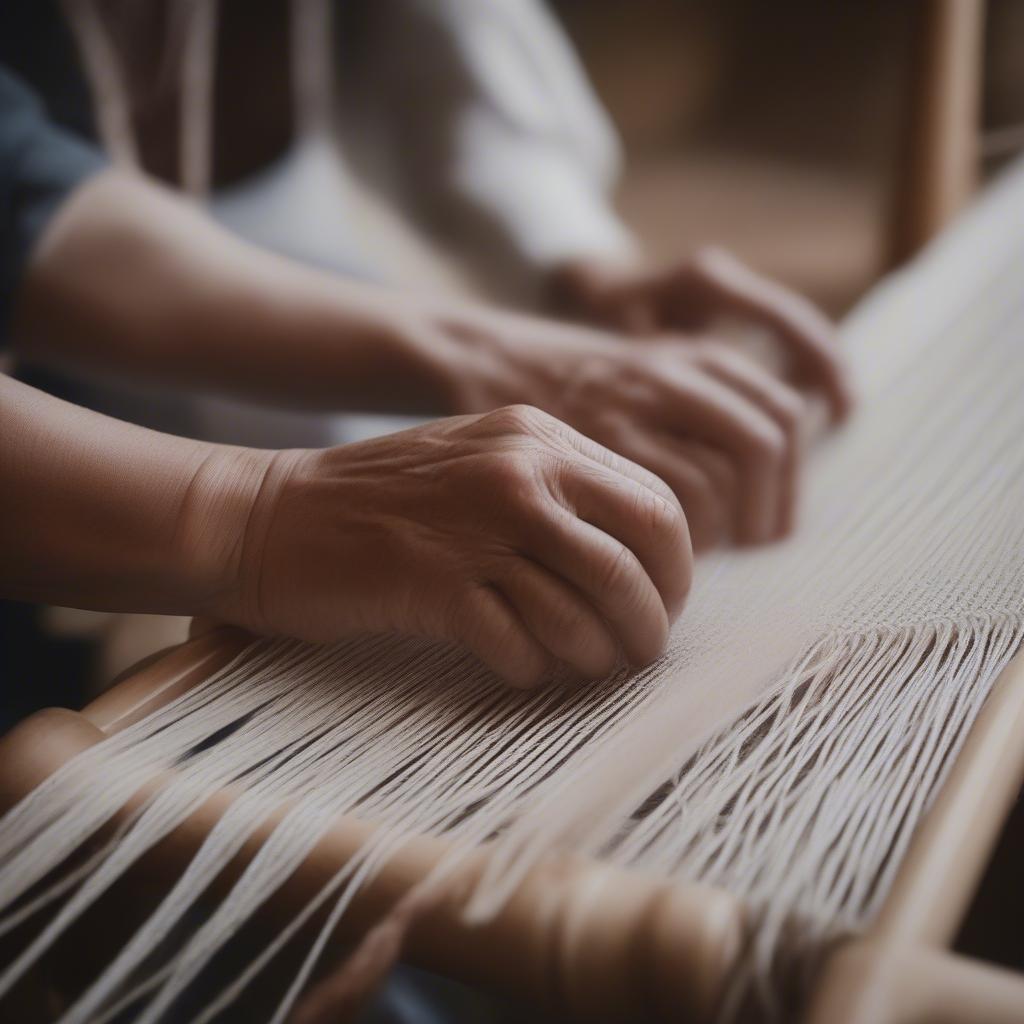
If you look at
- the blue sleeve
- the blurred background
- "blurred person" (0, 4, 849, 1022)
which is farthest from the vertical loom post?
the blue sleeve

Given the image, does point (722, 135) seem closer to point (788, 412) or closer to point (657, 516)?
point (788, 412)

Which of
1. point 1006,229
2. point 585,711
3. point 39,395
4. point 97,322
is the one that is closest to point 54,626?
point 97,322

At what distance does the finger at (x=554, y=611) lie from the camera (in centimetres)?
35

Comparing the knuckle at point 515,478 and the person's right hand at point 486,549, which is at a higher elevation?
the knuckle at point 515,478

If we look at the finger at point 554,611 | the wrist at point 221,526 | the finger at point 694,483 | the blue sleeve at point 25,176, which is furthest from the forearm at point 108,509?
the blue sleeve at point 25,176

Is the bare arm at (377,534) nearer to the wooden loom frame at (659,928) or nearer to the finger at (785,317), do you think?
the wooden loom frame at (659,928)

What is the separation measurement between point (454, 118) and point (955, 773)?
96 cm

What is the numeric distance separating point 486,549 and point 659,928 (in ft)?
0.48

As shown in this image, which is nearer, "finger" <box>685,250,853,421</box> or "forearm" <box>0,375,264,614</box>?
"forearm" <box>0,375,264,614</box>

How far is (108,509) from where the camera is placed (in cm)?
36

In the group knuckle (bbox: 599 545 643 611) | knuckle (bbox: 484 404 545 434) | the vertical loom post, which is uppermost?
the vertical loom post

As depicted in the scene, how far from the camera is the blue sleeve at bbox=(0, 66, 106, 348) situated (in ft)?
A: 2.23

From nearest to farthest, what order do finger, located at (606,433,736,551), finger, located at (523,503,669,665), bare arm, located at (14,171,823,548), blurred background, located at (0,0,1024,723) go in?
finger, located at (523,503,669,665) → finger, located at (606,433,736,551) → bare arm, located at (14,171,823,548) → blurred background, located at (0,0,1024,723)

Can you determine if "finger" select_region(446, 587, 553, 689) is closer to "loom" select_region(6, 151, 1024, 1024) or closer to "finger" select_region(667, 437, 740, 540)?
"loom" select_region(6, 151, 1024, 1024)
